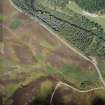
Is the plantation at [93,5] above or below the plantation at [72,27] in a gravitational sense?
above

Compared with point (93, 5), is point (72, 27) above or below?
below

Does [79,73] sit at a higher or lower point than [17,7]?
lower

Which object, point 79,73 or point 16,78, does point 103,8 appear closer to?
point 79,73

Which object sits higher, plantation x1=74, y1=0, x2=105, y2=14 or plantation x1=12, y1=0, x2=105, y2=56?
plantation x1=74, y1=0, x2=105, y2=14

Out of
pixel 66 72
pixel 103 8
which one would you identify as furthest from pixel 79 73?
pixel 103 8
